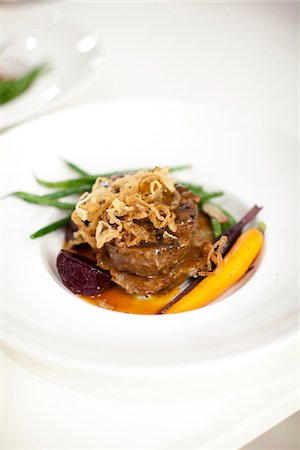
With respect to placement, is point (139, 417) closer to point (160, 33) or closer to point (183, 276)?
point (183, 276)

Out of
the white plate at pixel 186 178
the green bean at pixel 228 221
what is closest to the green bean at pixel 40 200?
the white plate at pixel 186 178

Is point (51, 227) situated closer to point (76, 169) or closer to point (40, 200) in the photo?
point (40, 200)

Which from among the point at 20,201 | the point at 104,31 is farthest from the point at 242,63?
the point at 20,201

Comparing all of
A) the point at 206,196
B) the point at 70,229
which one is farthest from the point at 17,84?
the point at 206,196

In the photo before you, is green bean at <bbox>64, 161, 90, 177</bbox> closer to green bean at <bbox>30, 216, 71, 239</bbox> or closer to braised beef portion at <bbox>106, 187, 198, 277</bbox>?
green bean at <bbox>30, 216, 71, 239</bbox>

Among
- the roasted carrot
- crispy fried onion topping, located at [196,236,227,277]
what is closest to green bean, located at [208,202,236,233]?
the roasted carrot

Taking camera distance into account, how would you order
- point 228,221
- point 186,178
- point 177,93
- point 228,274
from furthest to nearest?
point 177,93
point 186,178
point 228,221
point 228,274
